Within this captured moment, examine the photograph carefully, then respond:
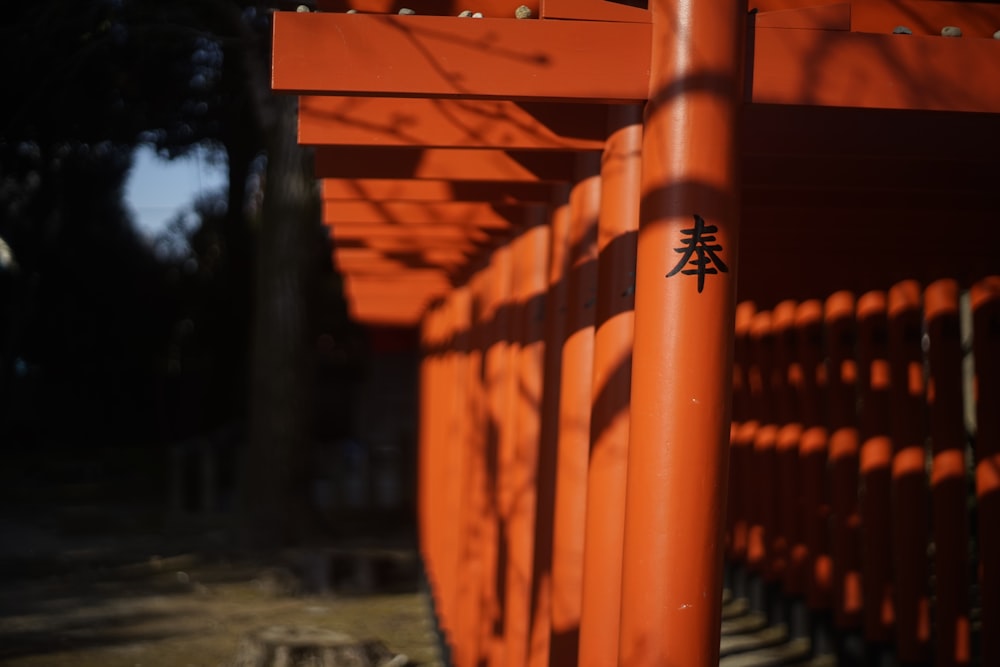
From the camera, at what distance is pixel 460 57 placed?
10.5 ft

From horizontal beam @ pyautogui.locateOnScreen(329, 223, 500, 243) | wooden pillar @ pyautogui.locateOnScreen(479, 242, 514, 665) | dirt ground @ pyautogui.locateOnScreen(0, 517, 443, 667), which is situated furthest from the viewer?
dirt ground @ pyautogui.locateOnScreen(0, 517, 443, 667)

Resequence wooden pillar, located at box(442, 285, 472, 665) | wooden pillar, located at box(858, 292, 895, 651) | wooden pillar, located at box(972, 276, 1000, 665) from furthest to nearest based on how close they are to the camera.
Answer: wooden pillar, located at box(442, 285, 472, 665)
wooden pillar, located at box(858, 292, 895, 651)
wooden pillar, located at box(972, 276, 1000, 665)

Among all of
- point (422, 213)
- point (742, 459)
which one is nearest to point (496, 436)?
point (422, 213)

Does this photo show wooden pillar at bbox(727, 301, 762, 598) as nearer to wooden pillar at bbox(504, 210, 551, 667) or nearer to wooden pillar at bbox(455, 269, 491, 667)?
wooden pillar at bbox(455, 269, 491, 667)

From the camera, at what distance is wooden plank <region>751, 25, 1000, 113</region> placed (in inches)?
126

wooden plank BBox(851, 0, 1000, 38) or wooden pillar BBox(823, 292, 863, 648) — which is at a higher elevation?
wooden plank BBox(851, 0, 1000, 38)

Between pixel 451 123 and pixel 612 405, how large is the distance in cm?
120

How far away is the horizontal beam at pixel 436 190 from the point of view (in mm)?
5066

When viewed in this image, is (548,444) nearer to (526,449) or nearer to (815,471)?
(526,449)

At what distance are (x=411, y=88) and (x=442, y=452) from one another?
669cm

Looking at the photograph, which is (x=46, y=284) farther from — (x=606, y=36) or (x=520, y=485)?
(x=606, y=36)

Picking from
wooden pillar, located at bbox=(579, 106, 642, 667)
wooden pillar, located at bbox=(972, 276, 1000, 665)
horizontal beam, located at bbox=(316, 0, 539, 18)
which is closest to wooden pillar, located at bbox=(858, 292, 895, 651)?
wooden pillar, located at bbox=(972, 276, 1000, 665)

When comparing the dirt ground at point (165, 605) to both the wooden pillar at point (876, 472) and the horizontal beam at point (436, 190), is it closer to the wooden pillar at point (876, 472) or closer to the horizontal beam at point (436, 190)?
the wooden pillar at point (876, 472)

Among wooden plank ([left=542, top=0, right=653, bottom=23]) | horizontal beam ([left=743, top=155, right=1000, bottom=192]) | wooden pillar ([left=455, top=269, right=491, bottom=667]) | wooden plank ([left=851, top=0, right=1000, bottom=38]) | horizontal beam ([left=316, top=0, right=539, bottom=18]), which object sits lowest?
wooden pillar ([left=455, top=269, right=491, bottom=667])
